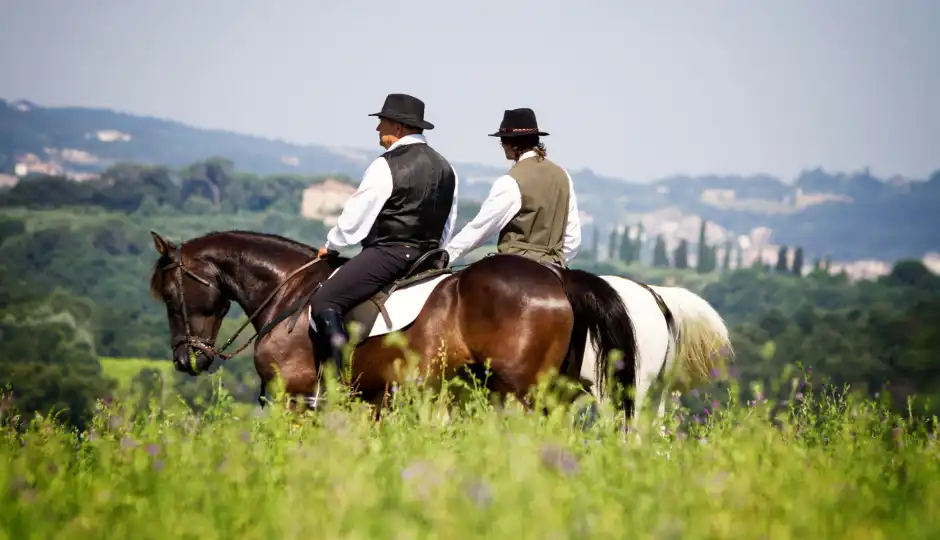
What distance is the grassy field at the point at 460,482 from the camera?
4.93 meters

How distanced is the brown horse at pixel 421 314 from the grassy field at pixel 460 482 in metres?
1.43

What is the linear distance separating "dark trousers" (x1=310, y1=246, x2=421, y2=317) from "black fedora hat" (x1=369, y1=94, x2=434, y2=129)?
0.94 metres

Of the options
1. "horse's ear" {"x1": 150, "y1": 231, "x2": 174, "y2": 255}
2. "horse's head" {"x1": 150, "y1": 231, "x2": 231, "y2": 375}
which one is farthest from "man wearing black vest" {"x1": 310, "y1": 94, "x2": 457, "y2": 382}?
"horse's ear" {"x1": 150, "y1": 231, "x2": 174, "y2": 255}

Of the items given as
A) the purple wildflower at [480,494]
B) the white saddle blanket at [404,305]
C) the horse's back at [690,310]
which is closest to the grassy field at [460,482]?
the purple wildflower at [480,494]

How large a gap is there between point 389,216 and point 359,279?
0.54 m

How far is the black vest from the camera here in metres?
9.31

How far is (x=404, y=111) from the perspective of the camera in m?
9.55

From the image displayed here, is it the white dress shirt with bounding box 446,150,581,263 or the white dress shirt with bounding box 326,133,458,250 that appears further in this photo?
the white dress shirt with bounding box 446,150,581,263

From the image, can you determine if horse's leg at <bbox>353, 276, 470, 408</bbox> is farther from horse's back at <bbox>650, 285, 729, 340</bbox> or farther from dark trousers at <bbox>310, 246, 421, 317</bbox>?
horse's back at <bbox>650, 285, 729, 340</bbox>

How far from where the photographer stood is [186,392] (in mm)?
100875

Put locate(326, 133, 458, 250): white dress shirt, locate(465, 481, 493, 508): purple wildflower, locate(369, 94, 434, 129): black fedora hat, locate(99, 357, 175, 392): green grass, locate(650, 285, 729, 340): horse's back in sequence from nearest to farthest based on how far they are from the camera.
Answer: locate(465, 481, 493, 508): purple wildflower, locate(326, 133, 458, 250): white dress shirt, locate(369, 94, 434, 129): black fedora hat, locate(650, 285, 729, 340): horse's back, locate(99, 357, 175, 392): green grass

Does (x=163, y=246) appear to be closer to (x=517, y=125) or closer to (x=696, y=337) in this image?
(x=517, y=125)

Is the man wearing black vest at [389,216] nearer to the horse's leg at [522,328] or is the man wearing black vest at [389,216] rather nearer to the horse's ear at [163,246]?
the horse's leg at [522,328]

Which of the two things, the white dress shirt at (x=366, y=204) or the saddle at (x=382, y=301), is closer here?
the saddle at (x=382, y=301)
